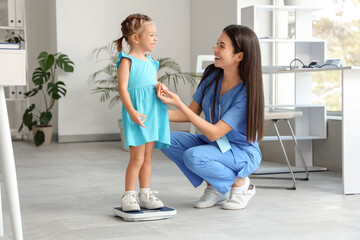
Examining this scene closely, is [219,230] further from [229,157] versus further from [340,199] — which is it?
Result: [340,199]

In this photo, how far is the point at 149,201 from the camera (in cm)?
300

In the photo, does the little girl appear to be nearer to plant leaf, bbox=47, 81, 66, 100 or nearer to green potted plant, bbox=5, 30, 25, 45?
plant leaf, bbox=47, 81, 66, 100

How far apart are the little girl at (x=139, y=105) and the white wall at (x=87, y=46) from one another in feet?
14.2

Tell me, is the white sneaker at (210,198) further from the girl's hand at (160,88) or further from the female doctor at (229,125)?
the girl's hand at (160,88)

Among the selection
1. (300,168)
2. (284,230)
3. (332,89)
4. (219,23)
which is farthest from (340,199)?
(219,23)

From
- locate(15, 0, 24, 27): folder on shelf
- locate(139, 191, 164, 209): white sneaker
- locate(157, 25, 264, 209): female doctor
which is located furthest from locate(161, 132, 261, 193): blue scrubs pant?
locate(15, 0, 24, 27): folder on shelf

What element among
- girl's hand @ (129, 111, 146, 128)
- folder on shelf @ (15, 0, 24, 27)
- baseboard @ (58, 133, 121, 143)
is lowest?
baseboard @ (58, 133, 121, 143)

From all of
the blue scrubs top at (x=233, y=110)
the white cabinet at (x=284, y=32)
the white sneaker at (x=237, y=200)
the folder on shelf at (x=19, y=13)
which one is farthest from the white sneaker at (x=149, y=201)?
the folder on shelf at (x=19, y=13)

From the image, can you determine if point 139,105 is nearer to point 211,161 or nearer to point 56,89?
point 211,161

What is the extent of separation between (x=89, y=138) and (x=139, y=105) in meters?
4.48

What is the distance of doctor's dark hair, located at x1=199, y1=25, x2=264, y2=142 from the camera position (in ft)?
10.1

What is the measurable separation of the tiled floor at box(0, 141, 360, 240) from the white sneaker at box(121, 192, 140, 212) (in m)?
0.08

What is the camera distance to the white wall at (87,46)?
23.5 feet

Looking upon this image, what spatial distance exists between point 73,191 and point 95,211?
27.4 inches
